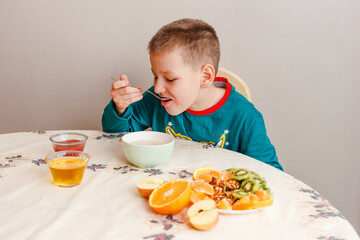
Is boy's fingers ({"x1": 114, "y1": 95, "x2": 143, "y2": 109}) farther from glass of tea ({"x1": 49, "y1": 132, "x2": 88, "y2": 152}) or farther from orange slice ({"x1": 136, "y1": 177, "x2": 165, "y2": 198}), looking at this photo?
orange slice ({"x1": 136, "y1": 177, "x2": 165, "y2": 198})

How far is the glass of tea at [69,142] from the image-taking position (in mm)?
907

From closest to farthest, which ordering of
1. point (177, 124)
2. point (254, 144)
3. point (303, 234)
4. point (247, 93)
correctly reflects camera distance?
point (303, 234) < point (254, 144) < point (177, 124) < point (247, 93)

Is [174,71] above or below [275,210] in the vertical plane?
above

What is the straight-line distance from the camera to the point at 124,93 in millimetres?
1144

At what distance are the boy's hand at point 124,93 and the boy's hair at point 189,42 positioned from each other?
137 millimetres

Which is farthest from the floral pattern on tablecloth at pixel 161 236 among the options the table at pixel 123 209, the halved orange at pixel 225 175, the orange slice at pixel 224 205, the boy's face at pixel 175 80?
the boy's face at pixel 175 80

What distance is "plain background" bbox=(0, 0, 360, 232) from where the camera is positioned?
1.49 meters

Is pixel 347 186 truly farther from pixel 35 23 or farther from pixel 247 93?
pixel 35 23

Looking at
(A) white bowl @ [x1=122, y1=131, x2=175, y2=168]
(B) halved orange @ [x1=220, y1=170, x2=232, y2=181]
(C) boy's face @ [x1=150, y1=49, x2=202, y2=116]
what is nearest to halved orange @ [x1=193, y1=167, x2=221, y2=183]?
(B) halved orange @ [x1=220, y1=170, x2=232, y2=181]

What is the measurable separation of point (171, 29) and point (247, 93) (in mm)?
449

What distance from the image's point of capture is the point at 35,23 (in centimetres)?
173

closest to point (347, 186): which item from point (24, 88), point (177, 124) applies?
point (177, 124)

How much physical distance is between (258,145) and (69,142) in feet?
2.06

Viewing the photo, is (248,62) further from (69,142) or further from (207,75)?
(69,142)
